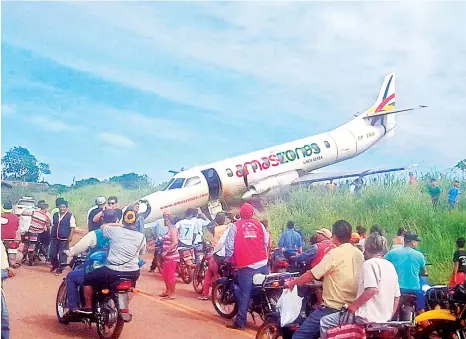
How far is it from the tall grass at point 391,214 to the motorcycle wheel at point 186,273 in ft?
5.55

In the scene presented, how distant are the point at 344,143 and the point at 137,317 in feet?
23.1

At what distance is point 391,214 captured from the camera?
10039mm

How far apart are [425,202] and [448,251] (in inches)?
45.8

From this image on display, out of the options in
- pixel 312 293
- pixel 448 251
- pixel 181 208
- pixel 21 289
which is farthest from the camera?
pixel 181 208

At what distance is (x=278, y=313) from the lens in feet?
17.6

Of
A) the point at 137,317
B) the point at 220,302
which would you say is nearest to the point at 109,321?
the point at 137,317

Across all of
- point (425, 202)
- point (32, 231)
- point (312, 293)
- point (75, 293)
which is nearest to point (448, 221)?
point (425, 202)

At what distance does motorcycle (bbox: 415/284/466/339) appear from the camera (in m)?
5.26

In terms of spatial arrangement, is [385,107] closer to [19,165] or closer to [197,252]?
[197,252]

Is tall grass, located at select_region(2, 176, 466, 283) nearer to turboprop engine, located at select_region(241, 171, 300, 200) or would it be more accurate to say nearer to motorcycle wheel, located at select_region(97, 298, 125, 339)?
turboprop engine, located at select_region(241, 171, 300, 200)

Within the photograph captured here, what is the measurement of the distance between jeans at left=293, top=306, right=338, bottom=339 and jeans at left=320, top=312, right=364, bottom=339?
0.07m

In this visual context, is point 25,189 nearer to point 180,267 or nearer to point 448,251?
point 180,267

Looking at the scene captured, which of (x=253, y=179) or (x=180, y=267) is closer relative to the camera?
(x=180, y=267)

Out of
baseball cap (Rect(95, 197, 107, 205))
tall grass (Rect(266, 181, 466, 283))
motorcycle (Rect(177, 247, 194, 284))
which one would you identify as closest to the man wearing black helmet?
baseball cap (Rect(95, 197, 107, 205))
